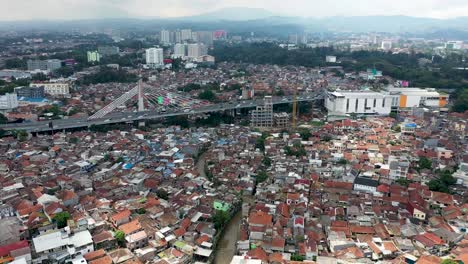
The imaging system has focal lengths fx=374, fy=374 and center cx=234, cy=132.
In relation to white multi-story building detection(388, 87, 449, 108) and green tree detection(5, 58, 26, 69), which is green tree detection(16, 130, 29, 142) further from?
green tree detection(5, 58, 26, 69)

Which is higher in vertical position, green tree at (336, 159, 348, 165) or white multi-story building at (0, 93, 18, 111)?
white multi-story building at (0, 93, 18, 111)

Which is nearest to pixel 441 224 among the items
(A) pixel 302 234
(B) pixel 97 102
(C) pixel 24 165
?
(A) pixel 302 234

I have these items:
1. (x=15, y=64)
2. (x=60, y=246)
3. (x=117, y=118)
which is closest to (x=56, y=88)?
(x=117, y=118)

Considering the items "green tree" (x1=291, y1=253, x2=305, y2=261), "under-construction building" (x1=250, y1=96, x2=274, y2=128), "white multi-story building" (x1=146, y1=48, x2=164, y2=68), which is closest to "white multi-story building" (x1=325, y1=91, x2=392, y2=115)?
"under-construction building" (x1=250, y1=96, x2=274, y2=128)

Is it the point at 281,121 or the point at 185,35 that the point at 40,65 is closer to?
the point at 281,121

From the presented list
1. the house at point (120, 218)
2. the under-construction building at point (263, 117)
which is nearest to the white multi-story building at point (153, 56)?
the under-construction building at point (263, 117)

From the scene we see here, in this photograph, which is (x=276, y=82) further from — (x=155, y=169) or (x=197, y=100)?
(x=155, y=169)
